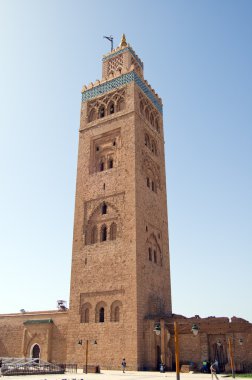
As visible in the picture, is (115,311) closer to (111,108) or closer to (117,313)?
(117,313)

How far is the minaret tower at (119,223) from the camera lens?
22906 mm

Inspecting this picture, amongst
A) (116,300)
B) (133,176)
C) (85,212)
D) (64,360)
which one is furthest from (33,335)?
(133,176)

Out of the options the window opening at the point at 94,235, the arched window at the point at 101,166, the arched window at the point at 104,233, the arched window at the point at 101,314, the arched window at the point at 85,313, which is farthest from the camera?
the arched window at the point at 101,166

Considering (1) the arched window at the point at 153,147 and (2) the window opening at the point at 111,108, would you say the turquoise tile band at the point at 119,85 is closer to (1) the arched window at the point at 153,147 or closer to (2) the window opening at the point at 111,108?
(2) the window opening at the point at 111,108

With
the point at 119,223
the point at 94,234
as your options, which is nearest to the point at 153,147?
the point at 119,223

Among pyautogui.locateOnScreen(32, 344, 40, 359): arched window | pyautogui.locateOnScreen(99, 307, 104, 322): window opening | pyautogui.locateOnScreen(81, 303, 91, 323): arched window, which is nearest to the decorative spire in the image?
pyautogui.locateOnScreen(81, 303, 91, 323): arched window

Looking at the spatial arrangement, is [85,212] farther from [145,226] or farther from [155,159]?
[155,159]

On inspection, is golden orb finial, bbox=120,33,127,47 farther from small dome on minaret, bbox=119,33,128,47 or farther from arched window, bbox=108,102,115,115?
arched window, bbox=108,102,115,115

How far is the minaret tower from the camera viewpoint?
22.9m

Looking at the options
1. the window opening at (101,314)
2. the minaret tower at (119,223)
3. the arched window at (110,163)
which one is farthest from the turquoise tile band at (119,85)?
the window opening at (101,314)

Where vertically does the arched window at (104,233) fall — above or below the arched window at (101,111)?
below

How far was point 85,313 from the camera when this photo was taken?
24.6 meters

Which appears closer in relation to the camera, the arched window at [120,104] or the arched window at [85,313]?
the arched window at [85,313]

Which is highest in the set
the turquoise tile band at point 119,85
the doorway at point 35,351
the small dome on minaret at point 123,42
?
the small dome on minaret at point 123,42
